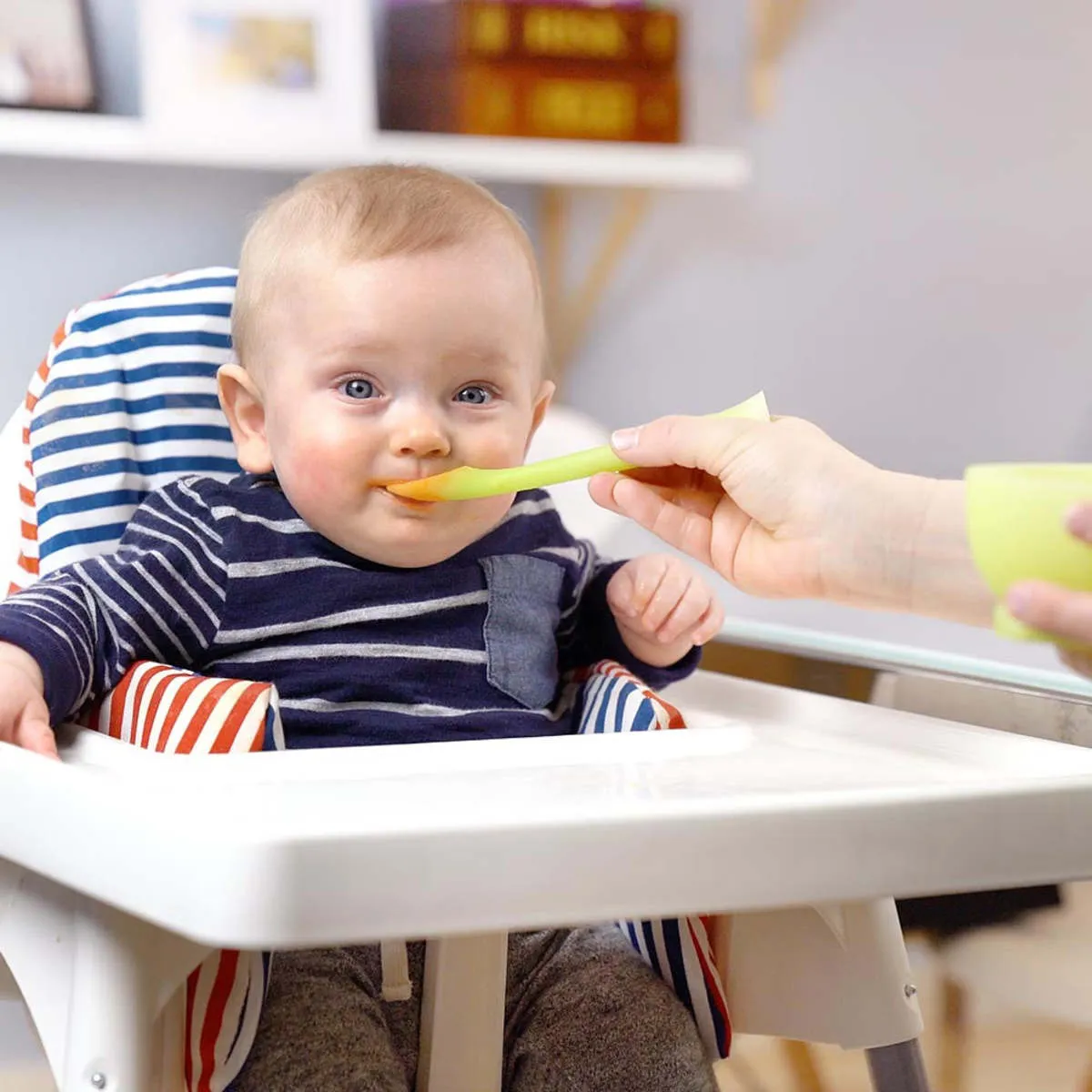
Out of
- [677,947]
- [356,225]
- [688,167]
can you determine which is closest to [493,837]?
[677,947]

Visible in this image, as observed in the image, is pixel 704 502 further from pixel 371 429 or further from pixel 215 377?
pixel 215 377

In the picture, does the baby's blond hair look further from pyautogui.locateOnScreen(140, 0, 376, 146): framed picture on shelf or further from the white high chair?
pyautogui.locateOnScreen(140, 0, 376, 146): framed picture on shelf

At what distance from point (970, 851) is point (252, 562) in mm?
463

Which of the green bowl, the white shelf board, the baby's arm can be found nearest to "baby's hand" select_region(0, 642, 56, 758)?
the baby's arm

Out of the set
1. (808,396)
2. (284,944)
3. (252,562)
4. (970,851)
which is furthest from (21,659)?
(808,396)

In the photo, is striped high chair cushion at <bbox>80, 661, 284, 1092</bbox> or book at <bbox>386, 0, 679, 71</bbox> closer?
striped high chair cushion at <bbox>80, 661, 284, 1092</bbox>

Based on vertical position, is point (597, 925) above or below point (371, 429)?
below

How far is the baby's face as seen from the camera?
0.89 meters

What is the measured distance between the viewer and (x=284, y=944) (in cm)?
53

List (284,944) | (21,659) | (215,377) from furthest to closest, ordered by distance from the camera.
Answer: (215,377) → (21,659) → (284,944)

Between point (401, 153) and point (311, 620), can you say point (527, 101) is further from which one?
point (311, 620)

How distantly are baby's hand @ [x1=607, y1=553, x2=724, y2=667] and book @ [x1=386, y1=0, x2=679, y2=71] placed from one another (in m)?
1.10

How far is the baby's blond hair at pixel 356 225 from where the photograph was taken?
0.91 metres

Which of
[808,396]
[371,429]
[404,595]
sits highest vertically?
[371,429]
